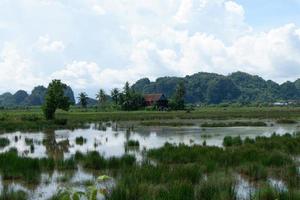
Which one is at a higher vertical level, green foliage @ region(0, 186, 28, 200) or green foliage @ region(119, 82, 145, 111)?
green foliage @ region(119, 82, 145, 111)

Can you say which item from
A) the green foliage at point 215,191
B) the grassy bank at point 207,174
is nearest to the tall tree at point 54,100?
the grassy bank at point 207,174

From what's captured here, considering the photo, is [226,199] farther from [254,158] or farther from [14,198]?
[254,158]

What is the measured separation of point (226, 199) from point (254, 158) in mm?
7037

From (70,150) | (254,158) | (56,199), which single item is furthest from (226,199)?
(70,150)

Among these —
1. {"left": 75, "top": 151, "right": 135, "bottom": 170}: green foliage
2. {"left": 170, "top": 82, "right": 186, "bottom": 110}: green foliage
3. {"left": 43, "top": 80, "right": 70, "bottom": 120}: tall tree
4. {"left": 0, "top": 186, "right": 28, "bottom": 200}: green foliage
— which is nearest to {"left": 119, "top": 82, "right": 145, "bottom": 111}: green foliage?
{"left": 170, "top": 82, "right": 186, "bottom": 110}: green foliage

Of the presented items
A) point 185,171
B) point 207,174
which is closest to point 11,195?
point 185,171

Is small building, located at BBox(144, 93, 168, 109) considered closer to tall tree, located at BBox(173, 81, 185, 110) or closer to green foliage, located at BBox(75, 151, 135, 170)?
tall tree, located at BBox(173, 81, 185, 110)

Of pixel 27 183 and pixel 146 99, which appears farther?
pixel 146 99

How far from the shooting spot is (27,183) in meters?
14.7

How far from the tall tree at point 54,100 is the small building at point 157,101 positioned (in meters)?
49.4

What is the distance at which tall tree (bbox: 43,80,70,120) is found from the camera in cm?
5347

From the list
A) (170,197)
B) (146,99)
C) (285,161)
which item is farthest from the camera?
(146,99)


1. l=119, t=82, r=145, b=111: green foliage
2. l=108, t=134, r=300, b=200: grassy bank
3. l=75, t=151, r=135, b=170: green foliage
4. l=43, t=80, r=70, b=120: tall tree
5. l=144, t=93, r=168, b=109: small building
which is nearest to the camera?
l=108, t=134, r=300, b=200: grassy bank

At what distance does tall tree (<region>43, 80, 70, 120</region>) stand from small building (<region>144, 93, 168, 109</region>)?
4935 cm
